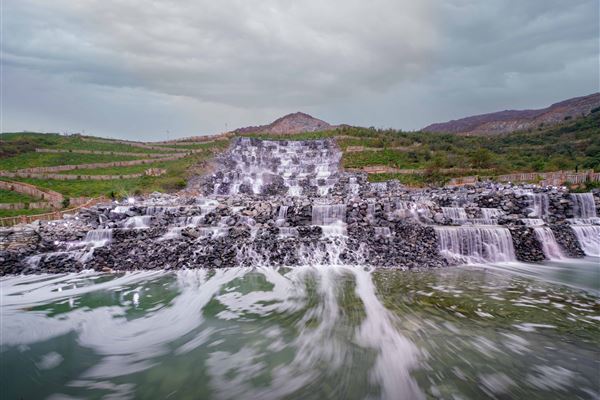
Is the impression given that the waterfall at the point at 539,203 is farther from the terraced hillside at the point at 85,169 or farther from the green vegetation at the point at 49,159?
the green vegetation at the point at 49,159

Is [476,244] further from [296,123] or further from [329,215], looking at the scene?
[296,123]

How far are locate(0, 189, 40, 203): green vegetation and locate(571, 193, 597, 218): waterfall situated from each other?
104ft

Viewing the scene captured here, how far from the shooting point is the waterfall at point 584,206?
12.8 m

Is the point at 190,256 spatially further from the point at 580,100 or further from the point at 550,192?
the point at 580,100

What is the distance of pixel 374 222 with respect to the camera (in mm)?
12414

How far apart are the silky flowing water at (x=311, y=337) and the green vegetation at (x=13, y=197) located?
12.9 meters

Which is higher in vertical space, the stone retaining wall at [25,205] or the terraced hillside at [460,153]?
the terraced hillside at [460,153]

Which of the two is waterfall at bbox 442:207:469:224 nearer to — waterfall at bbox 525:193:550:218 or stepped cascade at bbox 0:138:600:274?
stepped cascade at bbox 0:138:600:274

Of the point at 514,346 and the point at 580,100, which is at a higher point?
the point at 580,100

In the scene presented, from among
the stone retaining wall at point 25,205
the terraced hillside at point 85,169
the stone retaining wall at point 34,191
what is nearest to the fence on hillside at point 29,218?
the terraced hillside at point 85,169

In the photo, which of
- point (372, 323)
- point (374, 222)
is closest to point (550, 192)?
point (374, 222)

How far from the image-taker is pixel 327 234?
39.4 feet

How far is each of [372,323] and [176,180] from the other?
2337cm

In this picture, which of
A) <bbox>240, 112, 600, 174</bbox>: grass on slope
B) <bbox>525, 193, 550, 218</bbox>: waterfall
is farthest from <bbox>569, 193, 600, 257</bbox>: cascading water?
<bbox>240, 112, 600, 174</bbox>: grass on slope
